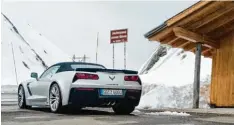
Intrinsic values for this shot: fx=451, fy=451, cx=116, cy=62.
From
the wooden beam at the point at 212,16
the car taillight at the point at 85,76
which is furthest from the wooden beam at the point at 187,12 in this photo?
the car taillight at the point at 85,76

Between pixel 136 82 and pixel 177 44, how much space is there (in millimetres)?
5675

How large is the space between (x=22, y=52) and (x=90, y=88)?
70.4 metres

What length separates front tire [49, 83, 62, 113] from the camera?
8.98 m

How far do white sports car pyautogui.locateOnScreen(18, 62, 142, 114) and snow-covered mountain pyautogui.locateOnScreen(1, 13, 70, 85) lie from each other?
48.2 m

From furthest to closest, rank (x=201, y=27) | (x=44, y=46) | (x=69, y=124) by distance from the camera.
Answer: (x=44, y=46)
(x=201, y=27)
(x=69, y=124)

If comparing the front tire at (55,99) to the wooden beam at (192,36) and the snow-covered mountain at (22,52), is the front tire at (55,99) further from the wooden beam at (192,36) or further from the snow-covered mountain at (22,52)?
the snow-covered mountain at (22,52)

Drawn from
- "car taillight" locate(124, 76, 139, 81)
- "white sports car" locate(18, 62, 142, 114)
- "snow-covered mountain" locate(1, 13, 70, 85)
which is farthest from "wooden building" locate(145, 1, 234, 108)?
"snow-covered mountain" locate(1, 13, 70, 85)

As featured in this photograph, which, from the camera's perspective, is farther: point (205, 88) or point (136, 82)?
point (205, 88)

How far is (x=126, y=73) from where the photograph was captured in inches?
364

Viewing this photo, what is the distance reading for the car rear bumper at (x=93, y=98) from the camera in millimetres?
8737

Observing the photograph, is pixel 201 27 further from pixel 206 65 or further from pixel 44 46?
pixel 44 46

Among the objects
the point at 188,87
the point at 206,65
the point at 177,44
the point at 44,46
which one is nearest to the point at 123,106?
the point at 177,44

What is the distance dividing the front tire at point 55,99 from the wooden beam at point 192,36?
4.38 meters

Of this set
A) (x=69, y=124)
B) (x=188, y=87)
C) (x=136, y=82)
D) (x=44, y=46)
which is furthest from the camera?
(x=44, y=46)
